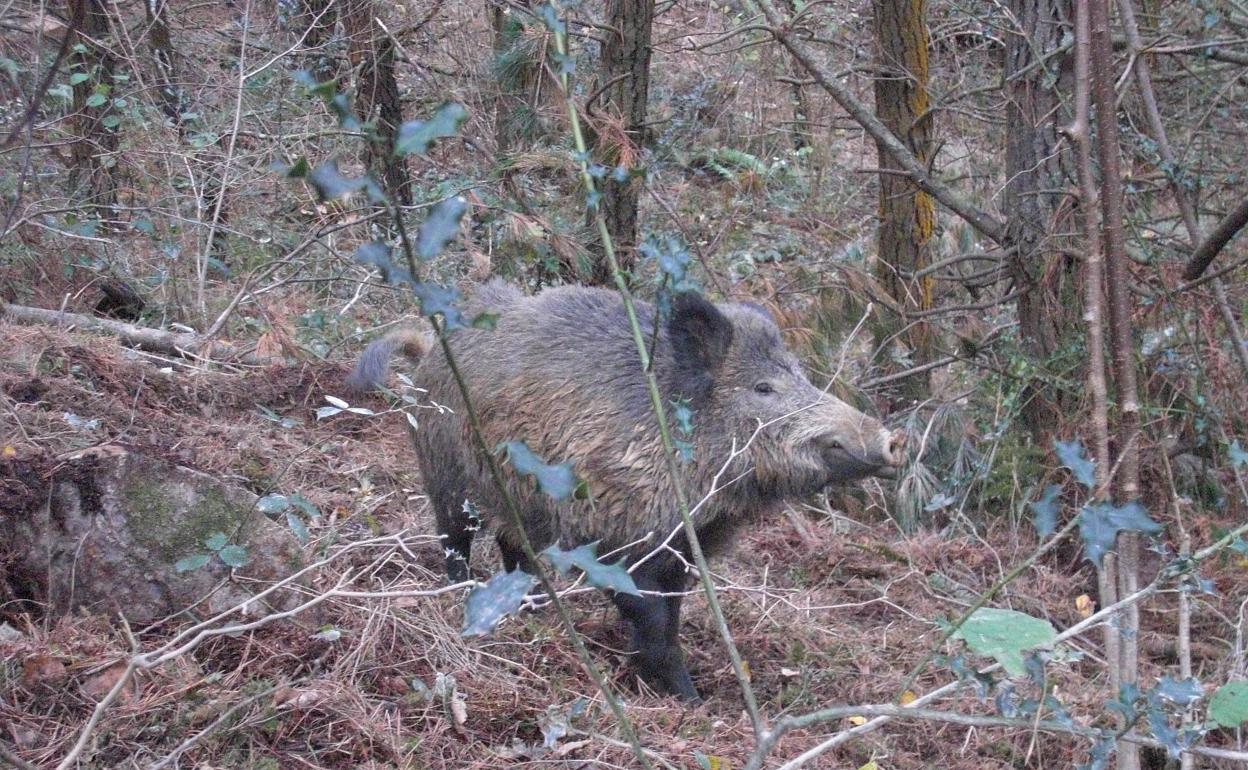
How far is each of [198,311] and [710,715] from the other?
4.30 m

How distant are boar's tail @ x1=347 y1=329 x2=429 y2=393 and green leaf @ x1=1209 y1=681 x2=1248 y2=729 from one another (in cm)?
354

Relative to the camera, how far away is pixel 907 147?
7.07 m

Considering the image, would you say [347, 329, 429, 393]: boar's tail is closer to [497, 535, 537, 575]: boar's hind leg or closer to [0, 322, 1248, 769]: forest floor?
[0, 322, 1248, 769]: forest floor

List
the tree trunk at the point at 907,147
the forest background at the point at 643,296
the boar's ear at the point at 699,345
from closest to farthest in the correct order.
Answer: the forest background at the point at 643,296, the boar's ear at the point at 699,345, the tree trunk at the point at 907,147

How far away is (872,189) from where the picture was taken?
12312 mm

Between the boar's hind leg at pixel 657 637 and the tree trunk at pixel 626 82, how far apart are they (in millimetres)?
2935

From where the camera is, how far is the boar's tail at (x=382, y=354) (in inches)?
205

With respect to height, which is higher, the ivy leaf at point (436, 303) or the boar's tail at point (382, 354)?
the ivy leaf at point (436, 303)

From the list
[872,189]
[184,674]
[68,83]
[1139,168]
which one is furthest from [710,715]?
[872,189]

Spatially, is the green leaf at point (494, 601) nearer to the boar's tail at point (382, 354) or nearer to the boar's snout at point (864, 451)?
the boar's snout at point (864, 451)

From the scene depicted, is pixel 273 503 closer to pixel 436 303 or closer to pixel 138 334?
pixel 436 303

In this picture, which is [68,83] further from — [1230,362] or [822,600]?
[1230,362]

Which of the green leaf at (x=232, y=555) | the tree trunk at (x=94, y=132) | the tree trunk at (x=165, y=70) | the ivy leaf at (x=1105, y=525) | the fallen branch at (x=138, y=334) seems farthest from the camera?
the tree trunk at (x=165, y=70)

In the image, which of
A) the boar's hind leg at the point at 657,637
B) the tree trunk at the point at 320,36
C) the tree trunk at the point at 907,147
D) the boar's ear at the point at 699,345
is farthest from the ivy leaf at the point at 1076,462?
the tree trunk at the point at 320,36
